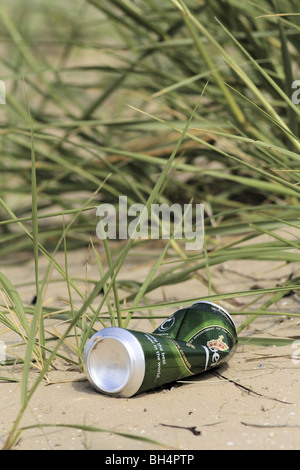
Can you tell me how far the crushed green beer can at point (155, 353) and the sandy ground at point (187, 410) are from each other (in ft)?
0.08

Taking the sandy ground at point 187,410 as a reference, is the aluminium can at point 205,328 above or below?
above

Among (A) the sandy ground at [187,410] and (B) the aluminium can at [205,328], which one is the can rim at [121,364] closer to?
(A) the sandy ground at [187,410]

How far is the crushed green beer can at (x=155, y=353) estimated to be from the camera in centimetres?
96

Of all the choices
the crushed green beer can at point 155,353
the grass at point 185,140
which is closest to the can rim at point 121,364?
the crushed green beer can at point 155,353

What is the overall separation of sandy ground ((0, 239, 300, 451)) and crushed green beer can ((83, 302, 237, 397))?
24mm

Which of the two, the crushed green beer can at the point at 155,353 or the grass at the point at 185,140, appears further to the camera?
the grass at the point at 185,140

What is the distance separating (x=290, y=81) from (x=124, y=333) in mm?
748

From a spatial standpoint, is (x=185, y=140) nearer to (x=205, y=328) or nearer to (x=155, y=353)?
(x=205, y=328)

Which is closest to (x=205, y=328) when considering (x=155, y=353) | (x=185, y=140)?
(x=155, y=353)

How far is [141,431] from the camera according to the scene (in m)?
0.90

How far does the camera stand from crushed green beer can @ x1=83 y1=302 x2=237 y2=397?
964 mm
